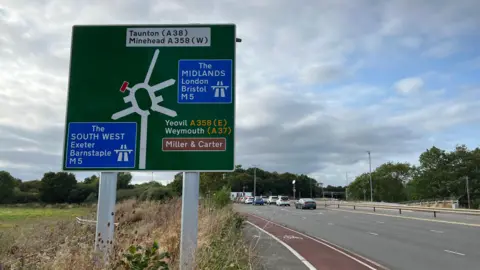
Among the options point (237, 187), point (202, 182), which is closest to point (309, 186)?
point (237, 187)

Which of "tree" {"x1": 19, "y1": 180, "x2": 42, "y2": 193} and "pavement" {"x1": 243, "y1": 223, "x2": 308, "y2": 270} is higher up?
"tree" {"x1": 19, "y1": 180, "x2": 42, "y2": 193}

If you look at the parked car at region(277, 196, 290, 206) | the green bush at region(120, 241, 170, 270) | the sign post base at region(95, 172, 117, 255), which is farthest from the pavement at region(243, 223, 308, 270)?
the parked car at region(277, 196, 290, 206)

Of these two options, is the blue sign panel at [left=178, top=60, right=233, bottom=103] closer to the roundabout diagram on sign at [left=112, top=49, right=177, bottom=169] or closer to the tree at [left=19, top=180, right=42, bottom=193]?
the roundabout diagram on sign at [left=112, top=49, right=177, bottom=169]

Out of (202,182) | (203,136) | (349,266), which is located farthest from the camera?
(202,182)

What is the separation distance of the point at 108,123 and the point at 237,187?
129 m

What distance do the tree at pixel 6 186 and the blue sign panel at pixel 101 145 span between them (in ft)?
340

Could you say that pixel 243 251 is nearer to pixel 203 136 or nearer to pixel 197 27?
pixel 203 136

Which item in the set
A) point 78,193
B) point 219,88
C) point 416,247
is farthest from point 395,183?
point 219,88

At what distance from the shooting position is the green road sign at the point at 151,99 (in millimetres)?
5637

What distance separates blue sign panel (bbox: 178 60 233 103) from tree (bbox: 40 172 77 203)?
3513 inches

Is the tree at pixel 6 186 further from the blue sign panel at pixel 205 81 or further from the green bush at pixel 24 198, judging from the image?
the blue sign panel at pixel 205 81

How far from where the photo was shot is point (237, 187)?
133250mm

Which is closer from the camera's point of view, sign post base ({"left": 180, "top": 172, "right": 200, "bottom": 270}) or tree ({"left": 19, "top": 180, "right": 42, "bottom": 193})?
sign post base ({"left": 180, "top": 172, "right": 200, "bottom": 270})

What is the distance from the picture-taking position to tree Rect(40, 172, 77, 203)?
88.1 m
